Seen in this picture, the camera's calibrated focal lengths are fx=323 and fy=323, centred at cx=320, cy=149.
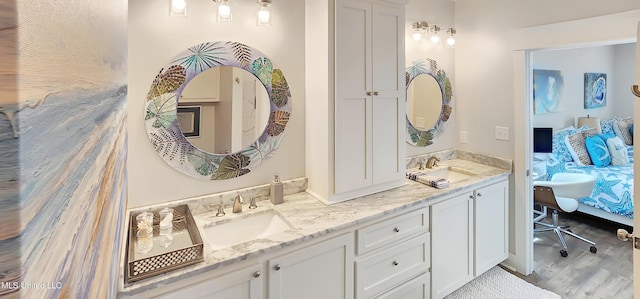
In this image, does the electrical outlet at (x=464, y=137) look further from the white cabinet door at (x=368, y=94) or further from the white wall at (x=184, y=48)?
the white wall at (x=184, y=48)

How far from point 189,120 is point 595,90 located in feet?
20.8

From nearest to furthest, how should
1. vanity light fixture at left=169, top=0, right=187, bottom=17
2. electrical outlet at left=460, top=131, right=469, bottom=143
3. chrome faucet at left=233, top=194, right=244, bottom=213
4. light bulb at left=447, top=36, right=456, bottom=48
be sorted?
1. vanity light fixture at left=169, top=0, right=187, bottom=17
2. chrome faucet at left=233, top=194, right=244, bottom=213
3. light bulb at left=447, top=36, right=456, bottom=48
4. electrical outlet at left=460, top=131, right=469, bottom=143

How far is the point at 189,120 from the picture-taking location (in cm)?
178

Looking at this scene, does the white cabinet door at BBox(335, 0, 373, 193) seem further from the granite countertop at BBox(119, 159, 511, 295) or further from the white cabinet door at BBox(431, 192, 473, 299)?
the white cabinet door at BBox(431, 192, 473, 299)

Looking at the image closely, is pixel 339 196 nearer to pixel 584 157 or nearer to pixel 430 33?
pixel 430 33

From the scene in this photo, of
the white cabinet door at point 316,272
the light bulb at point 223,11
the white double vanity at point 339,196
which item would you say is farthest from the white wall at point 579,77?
the light bulb at point 223,11

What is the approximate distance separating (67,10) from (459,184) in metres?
2.43

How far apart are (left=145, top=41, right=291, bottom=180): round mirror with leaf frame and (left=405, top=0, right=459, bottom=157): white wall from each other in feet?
4.26

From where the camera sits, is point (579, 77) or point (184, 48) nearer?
point (184, 48)

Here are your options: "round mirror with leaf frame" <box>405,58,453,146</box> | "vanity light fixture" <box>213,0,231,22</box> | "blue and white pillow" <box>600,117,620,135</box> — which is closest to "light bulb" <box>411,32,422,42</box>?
"round mirror with leaf frame" <box>405,58,453,146</box>

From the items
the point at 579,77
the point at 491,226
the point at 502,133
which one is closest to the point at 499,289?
the point at 491,226

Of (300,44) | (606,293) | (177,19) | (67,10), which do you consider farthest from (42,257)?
(606,293)

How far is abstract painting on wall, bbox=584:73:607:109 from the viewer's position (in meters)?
5.12

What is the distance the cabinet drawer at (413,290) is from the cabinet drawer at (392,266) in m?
0.03
